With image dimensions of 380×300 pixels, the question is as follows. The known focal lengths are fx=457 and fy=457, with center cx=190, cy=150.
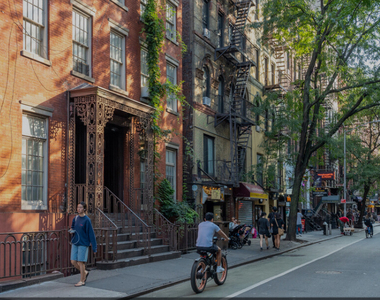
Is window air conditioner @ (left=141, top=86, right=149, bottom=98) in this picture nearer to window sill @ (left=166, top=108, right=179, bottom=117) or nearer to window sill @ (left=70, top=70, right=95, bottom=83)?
window sill @ (left=166, top=108, right=179, bottom=117)

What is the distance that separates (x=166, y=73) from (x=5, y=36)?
8.89 meters

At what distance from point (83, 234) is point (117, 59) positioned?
315 inches

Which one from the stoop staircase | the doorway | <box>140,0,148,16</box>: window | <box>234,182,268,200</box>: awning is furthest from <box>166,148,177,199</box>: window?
<box>234,182,268,200</box>: awning

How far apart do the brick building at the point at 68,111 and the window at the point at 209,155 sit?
6908mm

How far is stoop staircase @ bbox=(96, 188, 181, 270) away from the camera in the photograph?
12531 millimetres

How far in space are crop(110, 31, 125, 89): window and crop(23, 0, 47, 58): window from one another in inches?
135

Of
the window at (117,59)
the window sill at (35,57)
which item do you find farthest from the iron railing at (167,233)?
the window sill at (35,57)

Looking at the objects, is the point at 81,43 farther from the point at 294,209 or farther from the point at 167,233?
the point at 294,209

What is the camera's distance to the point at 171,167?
1986 centimetres

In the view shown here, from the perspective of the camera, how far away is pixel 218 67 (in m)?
25.5

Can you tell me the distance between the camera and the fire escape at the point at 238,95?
2494 centimetres

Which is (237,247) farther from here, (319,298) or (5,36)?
(5,36)

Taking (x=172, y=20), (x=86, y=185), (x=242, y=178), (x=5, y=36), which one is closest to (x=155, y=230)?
(x=86, y=185)

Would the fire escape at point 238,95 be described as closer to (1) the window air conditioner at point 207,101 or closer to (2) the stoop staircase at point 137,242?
(1) the window air conditioner at point 207,101
